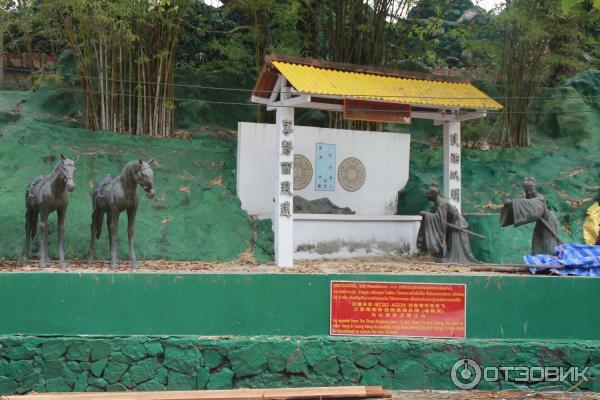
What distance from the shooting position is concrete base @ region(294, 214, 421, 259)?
38.0 feet

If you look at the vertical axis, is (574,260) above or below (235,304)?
above

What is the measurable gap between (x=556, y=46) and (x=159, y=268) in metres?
10.8

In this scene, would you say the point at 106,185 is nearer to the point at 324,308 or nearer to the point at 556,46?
the point at 324,308

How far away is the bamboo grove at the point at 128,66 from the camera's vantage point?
474 inches

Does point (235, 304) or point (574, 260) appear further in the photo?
point (574, 260)

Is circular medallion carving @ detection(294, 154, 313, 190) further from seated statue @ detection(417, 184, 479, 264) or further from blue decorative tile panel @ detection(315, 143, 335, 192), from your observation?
seated statue @ detection(417, 184, 479, 264)

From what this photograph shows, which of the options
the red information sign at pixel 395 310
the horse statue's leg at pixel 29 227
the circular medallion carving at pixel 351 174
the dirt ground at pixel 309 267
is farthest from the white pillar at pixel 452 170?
the horse statue's leg at pixel 29 227

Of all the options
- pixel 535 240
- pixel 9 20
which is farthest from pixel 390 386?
pixel 9 20

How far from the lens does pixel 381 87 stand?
1102 cm

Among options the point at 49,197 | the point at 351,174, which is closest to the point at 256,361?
the point at 49,197

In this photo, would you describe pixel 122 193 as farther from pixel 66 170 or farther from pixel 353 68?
pixel 353 68

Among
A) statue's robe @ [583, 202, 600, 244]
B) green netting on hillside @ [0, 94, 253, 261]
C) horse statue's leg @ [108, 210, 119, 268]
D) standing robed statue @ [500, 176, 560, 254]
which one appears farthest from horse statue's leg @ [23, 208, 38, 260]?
statue's robe @ [583, 202, 600, 244]

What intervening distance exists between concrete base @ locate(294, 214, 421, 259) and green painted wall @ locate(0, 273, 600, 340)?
448cm

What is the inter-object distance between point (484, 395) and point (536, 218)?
10.9 ft
